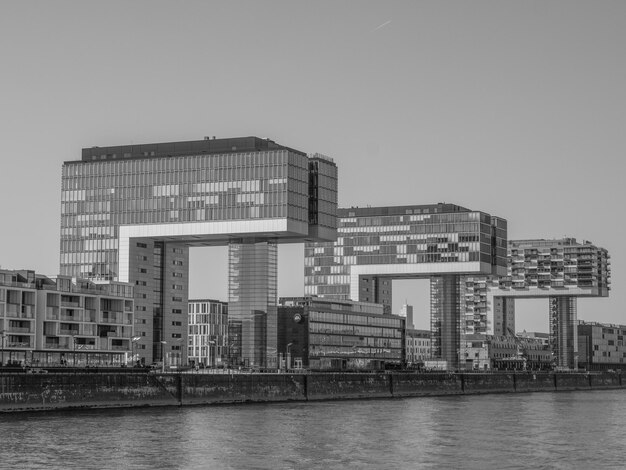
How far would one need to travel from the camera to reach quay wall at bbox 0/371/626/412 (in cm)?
9625

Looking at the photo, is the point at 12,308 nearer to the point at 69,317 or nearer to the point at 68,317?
the point at 68,317

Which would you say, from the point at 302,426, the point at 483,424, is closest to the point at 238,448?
the point at 302,426

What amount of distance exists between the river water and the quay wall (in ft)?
6.97

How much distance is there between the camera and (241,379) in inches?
4838

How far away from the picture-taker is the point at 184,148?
18450cm

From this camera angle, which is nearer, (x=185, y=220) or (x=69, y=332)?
(x=69, y=332)

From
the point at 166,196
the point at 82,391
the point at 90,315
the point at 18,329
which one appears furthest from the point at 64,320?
the point at 82,391

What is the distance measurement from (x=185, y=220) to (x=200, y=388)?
63.3 meters

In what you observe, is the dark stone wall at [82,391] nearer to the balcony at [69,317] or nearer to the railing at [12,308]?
the railing at [12,308]

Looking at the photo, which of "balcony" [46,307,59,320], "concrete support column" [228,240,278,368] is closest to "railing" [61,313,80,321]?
"balcony" [46,307,59,320]

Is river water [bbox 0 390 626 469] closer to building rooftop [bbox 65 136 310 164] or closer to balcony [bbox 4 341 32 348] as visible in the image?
balcony [bbox 4 341 32 348]

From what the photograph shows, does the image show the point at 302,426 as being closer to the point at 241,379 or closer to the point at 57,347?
the point at 241,379

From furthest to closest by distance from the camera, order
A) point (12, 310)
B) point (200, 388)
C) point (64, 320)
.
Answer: point (64, 320) < point (12, 310) < point (200, 388)

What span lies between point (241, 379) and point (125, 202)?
63870 mm
